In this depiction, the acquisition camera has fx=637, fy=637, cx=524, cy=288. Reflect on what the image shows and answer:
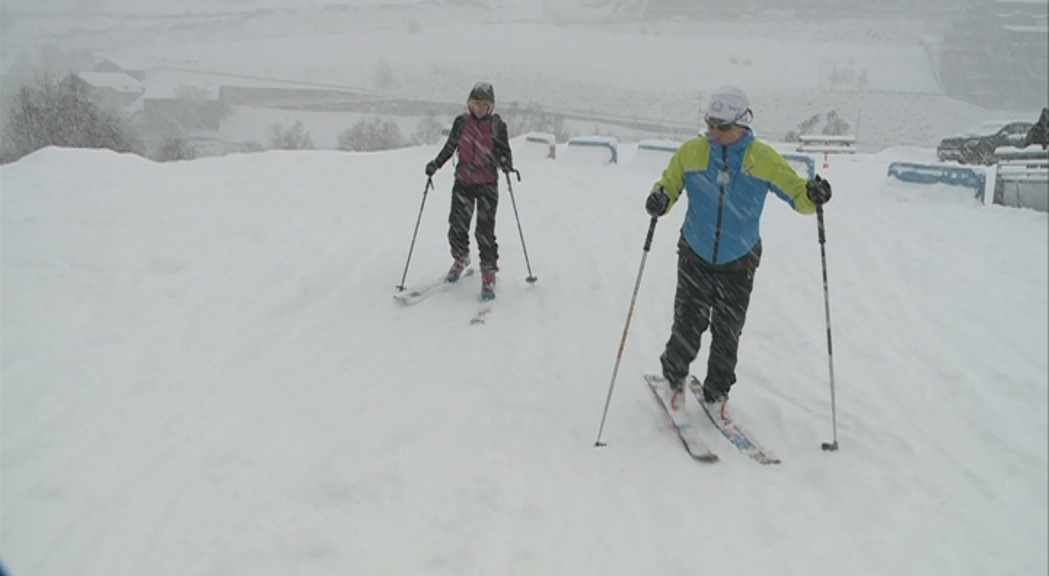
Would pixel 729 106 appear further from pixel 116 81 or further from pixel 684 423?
pixel 116 81

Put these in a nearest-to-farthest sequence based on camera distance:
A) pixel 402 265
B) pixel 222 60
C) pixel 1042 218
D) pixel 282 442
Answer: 1. pixel 282 442
2. pixel 402 265
3. pixel 1042 218
4. pixel 222 60

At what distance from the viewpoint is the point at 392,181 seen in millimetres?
12219

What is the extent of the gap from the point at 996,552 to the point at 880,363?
2.16 metres

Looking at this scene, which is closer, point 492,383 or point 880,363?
point 492,383

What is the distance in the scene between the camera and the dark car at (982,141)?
2023cm

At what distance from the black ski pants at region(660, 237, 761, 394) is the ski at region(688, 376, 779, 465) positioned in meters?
0.13

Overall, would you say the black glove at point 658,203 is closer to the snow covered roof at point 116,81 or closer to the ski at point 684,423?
the ski at point 684,423

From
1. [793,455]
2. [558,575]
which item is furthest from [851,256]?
[558,575]

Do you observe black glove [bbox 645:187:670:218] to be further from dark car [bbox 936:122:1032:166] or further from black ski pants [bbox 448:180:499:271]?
dark car [bbox 936:122:1032:166]

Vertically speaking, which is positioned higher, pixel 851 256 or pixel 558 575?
pixel 851 256

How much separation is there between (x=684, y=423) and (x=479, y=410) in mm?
1248

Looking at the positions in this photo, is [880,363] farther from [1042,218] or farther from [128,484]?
[1042,218]

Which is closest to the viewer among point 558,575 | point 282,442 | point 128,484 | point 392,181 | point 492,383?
point 558,575

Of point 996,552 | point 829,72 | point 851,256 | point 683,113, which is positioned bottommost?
point 996,552
